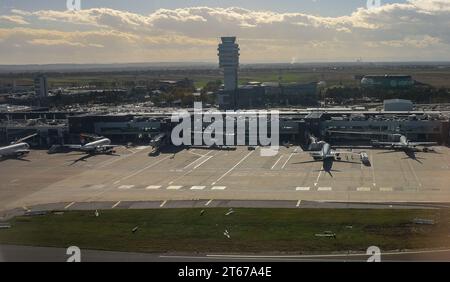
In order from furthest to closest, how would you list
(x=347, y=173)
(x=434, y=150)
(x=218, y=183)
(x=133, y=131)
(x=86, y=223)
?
(x=133, y=131), (x=434, y=150), (x=347, y=173), (x=218, y=183), (x=86, y=223)

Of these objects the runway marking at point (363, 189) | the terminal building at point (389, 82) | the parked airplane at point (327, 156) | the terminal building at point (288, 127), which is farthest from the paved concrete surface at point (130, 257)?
the terminal building at point (389, 82)

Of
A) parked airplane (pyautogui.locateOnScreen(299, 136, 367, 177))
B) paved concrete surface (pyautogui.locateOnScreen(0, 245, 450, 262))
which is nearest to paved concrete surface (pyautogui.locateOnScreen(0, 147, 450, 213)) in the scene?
parked airplane (pyautogui.locateOnScreen(299, 136, 367, 177))

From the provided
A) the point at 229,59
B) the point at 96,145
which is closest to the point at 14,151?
the point at 96,145

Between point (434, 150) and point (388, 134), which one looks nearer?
point (434, 150)

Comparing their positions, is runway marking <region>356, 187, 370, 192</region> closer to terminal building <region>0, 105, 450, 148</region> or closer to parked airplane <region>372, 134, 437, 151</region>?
parked airplane <region>372, 134, 437, 151</region>

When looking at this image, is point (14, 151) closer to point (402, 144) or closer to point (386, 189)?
point (386, 189)
